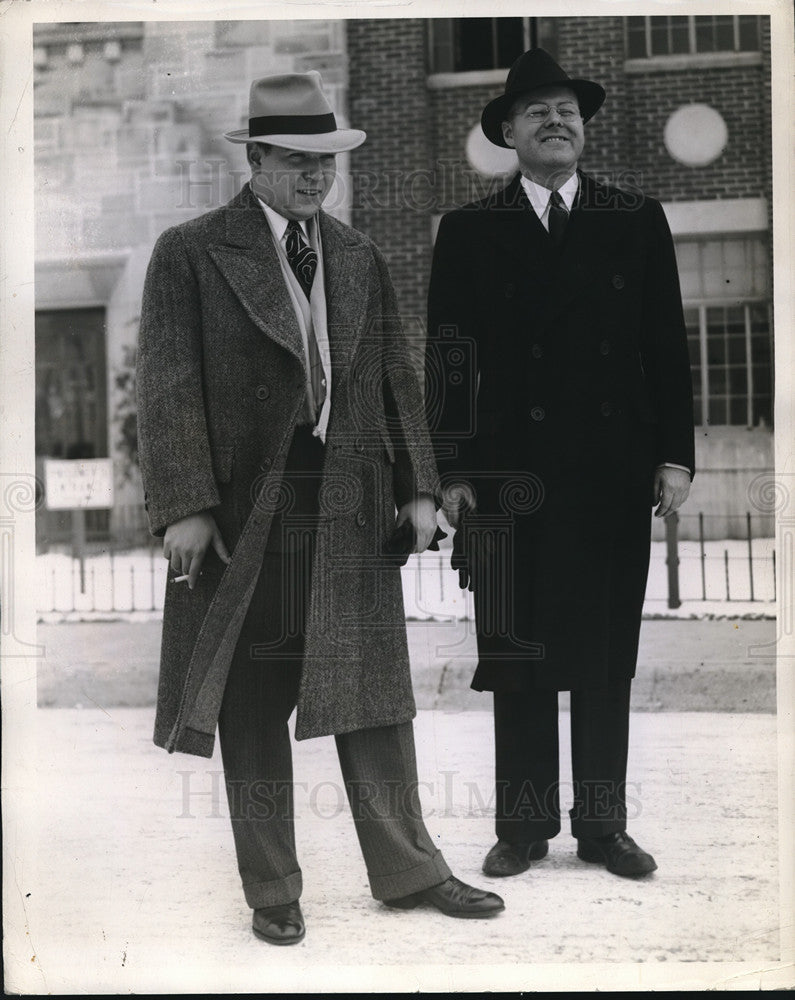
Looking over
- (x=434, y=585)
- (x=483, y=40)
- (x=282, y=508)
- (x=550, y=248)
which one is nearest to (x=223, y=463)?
(x=282, y=508)

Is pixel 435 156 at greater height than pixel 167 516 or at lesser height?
greater

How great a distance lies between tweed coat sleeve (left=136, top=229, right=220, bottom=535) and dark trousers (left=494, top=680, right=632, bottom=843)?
1262 millimetres

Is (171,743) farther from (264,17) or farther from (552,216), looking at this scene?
(264,17)

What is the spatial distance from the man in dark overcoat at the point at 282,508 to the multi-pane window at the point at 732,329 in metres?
1.19

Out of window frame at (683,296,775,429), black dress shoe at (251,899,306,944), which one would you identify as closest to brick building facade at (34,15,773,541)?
window frame at (683,296,775,429)

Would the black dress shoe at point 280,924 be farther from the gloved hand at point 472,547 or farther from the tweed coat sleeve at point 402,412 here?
the tweed coat sleeve at point 402,412

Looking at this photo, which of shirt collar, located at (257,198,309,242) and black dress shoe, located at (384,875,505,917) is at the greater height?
shirt collar, located at (257,198,309,242)

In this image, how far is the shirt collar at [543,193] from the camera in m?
4.16

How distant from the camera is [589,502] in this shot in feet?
13.5

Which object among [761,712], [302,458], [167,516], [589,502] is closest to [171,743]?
[167,516]

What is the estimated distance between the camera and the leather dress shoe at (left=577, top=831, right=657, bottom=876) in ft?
13.5

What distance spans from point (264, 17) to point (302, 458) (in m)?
1.60

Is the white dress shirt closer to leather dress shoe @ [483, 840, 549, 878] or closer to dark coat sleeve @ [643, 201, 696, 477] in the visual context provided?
dark coat sleeve @ [643, 201, 696, 477]

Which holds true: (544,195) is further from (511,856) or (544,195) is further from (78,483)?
(511,856)
